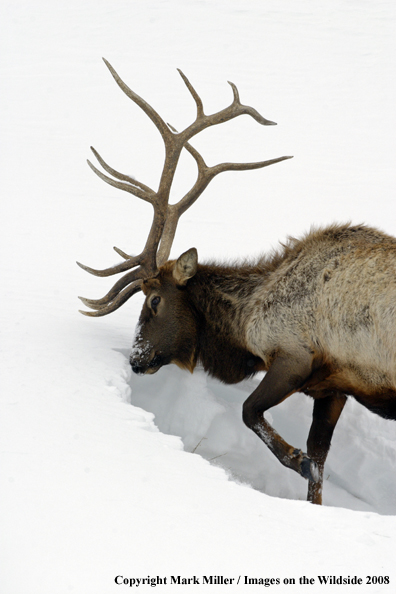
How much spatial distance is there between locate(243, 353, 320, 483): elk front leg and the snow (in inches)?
14.5

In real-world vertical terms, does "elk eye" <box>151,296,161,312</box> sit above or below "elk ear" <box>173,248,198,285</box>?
below

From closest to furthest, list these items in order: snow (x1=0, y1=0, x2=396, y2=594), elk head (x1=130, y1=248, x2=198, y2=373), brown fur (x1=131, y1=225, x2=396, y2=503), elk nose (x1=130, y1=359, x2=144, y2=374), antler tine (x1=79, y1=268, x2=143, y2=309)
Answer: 1. snow (x1=0, y1=0, x2=396, y2=594)
2. brown fur (x1=131, y1=225, x2=396, y2=503)
3. elk nose (x1=130, y1=359, x2=144, y2=374)
4. elk head (x1=130, y1=248, x2=198, y2=373)
5. antler tine (x1=79, y1=268, x2=143, y2=309)

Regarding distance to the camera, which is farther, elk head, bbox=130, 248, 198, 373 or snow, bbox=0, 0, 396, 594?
elk head, bbox=130, 248, 198, 373

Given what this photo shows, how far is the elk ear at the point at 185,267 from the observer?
4.61m

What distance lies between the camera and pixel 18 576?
2189 millimetres

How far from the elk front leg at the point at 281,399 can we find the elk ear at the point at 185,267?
0.96m

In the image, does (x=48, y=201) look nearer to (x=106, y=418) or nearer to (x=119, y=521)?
(x=106, y=418)

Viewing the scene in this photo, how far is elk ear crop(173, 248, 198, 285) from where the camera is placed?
4605 mm

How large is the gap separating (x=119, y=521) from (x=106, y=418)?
3.19ft

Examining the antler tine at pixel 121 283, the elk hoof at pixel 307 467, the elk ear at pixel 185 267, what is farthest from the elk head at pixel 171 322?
the elk hoof at pixel 307 467

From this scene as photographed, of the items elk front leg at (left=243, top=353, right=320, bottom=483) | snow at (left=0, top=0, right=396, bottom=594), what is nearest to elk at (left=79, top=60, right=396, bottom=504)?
elk front leg at (left=243, top=353, right=320, bottom=483)

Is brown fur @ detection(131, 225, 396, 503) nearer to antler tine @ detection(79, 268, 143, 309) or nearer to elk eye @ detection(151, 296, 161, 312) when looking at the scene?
elk eye @ detection(151, 296, 161, 312)

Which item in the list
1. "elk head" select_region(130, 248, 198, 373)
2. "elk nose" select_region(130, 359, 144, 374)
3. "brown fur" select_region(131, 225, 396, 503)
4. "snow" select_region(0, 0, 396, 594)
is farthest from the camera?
"elk head" select_region(130, 248, 198, 373)

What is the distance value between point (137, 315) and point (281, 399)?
7.27ft
